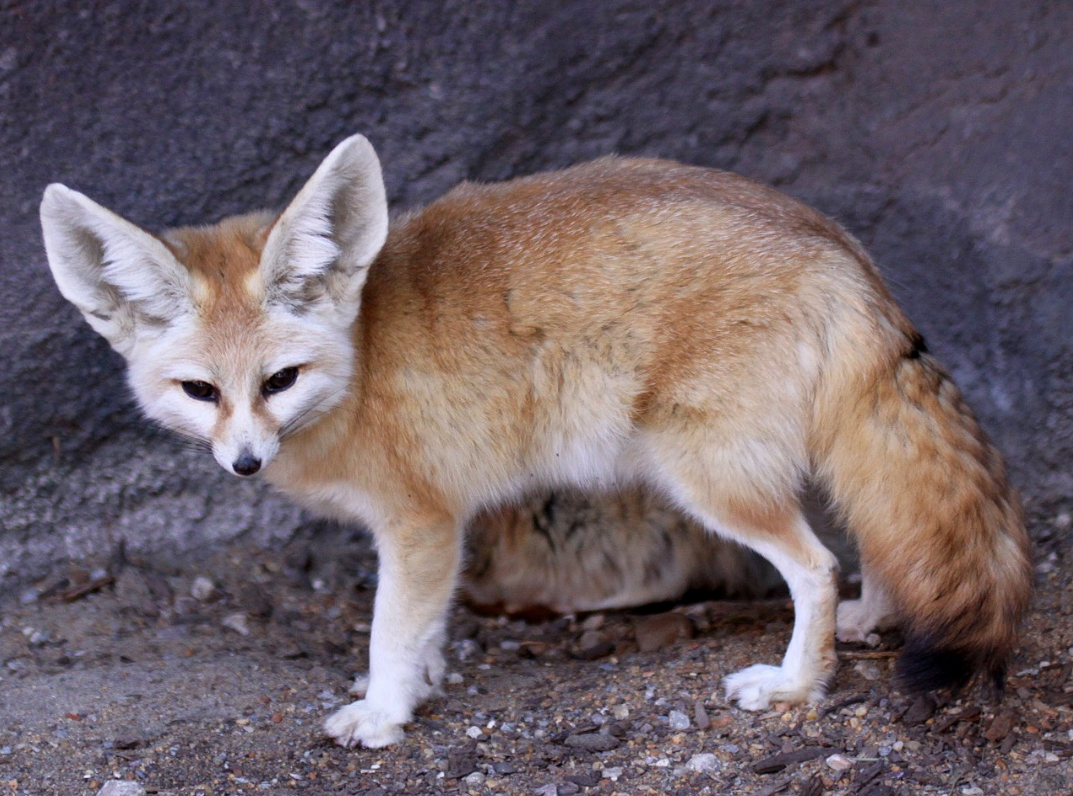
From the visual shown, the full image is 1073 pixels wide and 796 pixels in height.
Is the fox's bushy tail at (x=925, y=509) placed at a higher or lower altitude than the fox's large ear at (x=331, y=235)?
lower

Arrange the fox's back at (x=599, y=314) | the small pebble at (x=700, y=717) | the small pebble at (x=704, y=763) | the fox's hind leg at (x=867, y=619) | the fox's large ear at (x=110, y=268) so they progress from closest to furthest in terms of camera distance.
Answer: the fox's large ear at (x=110, y=268), the small pebble at (x=704, y=763), the fox's back at (x=599, y=314), the small pebble at (x=700, y=717), the fox's hind leg at (x=867, y=619)

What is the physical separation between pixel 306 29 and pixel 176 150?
2.11 ft

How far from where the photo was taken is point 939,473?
3.29 meters

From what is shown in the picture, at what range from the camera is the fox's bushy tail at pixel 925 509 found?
317 centimetres

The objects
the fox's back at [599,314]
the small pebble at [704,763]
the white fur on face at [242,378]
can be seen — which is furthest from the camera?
the fox's back at [599,314]

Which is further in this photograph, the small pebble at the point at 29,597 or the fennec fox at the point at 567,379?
the small pebble at the point at 29,597

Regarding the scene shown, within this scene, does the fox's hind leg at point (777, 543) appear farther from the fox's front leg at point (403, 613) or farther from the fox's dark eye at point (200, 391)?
the fox's dark eye at point (200, 391)

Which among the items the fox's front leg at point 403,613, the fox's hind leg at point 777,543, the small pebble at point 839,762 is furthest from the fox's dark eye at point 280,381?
the small pebble at point 839,762

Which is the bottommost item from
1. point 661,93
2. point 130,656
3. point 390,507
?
point 130,656

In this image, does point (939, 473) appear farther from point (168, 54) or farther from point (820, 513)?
point (168, 54)

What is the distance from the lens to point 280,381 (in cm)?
325

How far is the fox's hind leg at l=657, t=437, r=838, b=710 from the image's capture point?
3.42m

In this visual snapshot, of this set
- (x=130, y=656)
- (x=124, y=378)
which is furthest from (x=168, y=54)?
(x=130, y=656)

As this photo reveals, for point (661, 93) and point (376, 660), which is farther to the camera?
point (661, 93)
